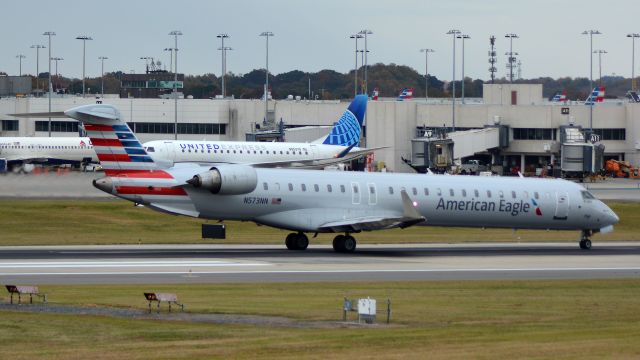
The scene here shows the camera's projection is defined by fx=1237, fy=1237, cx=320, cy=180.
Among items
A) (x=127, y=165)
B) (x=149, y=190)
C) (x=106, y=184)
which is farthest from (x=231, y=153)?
(x=106, y=184)

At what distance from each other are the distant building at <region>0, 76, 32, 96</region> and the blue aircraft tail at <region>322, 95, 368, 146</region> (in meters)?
72.3

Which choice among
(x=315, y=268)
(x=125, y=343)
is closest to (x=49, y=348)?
(x=125, y=343)

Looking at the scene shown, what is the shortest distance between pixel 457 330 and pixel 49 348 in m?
8.08

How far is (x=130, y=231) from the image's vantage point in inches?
2069

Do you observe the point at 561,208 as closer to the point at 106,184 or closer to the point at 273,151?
the point at 106,184

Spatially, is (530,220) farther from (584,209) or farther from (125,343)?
(125,343)

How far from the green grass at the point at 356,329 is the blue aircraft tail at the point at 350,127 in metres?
53.6

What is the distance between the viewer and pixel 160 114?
116m

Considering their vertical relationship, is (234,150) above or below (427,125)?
below

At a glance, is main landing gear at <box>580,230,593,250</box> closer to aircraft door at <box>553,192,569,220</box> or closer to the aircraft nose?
aircraft door at <box>553,192,569,220</box>

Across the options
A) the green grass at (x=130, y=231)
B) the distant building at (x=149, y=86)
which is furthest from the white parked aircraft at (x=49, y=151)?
the distant building at (x=149, y=86)

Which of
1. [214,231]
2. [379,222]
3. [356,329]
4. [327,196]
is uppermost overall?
[327,196]

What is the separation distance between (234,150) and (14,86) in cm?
7502

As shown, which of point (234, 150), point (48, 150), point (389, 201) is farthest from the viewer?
point (48, 150)
